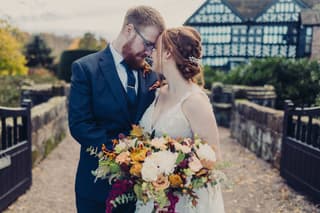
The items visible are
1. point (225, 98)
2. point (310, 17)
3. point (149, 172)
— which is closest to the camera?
point (149, 172)

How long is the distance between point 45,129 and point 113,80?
14.9 ft

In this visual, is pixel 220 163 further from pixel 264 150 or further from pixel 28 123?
pixel 264 150

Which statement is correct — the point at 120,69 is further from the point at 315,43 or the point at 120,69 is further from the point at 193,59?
the point at 315,43

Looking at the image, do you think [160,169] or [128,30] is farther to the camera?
[128,30]

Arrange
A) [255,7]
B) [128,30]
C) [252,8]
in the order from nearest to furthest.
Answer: [128,30] → [255,7] → [252,8]

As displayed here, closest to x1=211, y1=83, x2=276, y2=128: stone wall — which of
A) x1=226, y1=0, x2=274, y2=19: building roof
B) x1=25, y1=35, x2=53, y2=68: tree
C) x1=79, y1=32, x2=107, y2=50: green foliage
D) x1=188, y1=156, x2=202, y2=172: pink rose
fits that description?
x1=226, y1=0, x2=274, y2=19: building roof

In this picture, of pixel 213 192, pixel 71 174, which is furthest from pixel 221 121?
pixel 213 192

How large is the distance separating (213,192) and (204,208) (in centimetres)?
10

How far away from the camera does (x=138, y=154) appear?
1.96m

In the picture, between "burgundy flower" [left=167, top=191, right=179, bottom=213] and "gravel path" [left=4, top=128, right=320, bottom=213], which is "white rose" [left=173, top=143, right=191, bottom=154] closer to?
"burgundy flower" [left=167, top=191, right=179, bottom=213]

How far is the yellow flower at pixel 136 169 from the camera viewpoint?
1898 millimetres

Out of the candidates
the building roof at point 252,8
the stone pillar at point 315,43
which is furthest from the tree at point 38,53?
the stone pillar at point 315,43

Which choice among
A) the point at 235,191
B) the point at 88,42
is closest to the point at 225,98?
the point at 235,191

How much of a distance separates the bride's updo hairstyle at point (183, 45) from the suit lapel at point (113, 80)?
33cm
